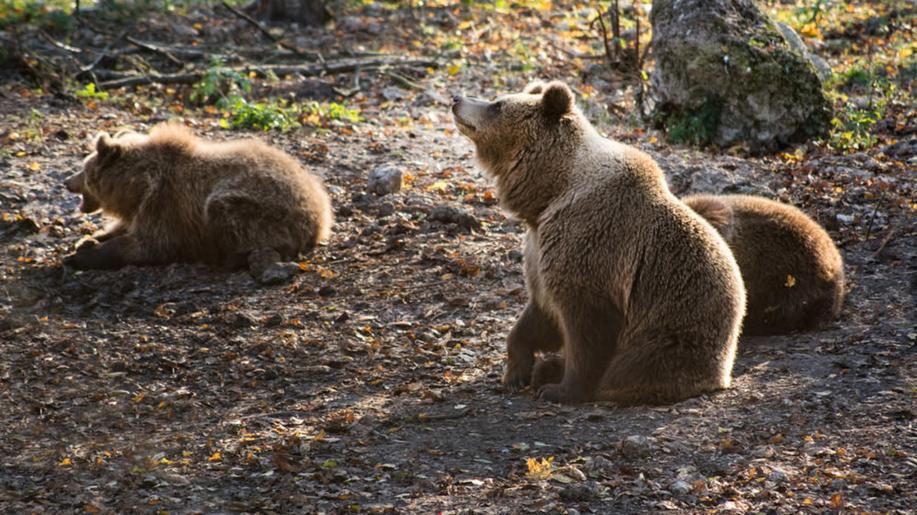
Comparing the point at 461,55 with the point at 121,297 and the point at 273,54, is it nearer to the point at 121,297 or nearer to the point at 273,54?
the point at 273,54

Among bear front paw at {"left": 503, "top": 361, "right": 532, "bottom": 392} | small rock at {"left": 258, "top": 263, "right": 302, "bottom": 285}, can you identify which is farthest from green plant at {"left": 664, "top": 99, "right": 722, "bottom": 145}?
bear front paw at {"left": 503, "top": 361, "right": 532, "bottom": 392}

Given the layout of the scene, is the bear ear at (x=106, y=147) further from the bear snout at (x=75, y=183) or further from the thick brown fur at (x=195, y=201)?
the bear snout at (x=75, y=183)

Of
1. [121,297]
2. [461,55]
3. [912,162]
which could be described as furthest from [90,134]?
[912,162]

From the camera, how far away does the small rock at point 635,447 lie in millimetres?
5043

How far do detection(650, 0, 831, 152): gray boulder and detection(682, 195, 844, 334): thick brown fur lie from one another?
3.27 metres

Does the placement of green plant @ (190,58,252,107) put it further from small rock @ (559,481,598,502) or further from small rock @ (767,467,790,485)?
small rock @ (767,467,790,485)

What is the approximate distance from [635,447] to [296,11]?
11.2 meters

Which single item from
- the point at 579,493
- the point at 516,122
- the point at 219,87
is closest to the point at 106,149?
the point at 219,87

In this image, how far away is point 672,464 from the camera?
16.4 ft

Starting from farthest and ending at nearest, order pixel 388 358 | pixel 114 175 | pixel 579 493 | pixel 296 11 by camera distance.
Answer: pixel 296 11 → pixel 114 175 → pixel 388 358 → pixel 579 493

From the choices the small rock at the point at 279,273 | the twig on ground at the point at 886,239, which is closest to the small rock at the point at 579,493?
the small rock at the point at 279,273

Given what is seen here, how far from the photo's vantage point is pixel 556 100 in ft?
20.2

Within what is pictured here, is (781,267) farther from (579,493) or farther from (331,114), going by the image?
(331,114)

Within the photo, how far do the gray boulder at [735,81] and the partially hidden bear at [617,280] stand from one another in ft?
14.9
